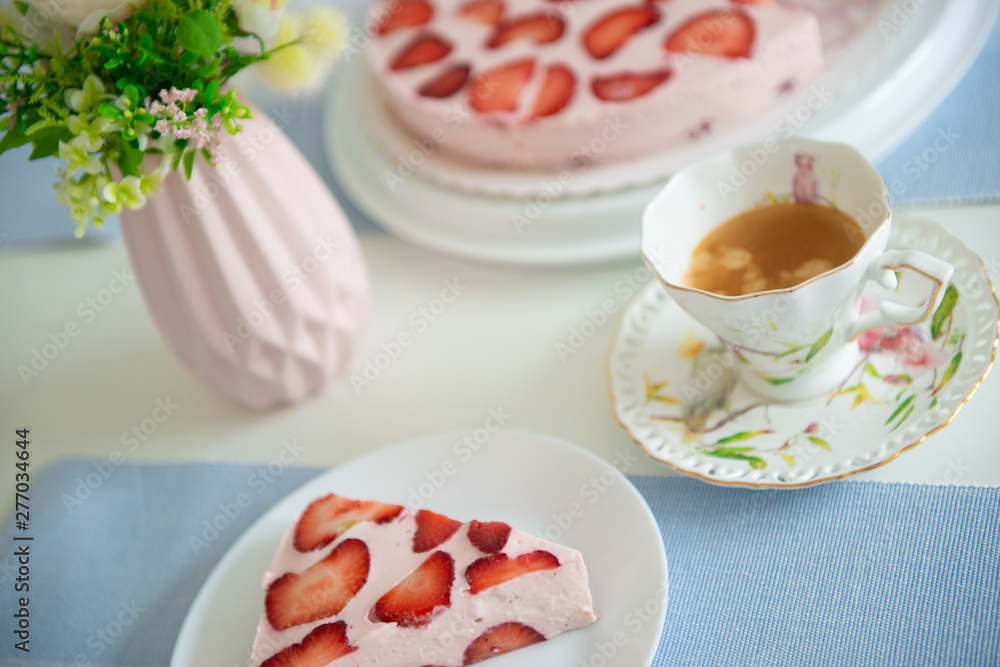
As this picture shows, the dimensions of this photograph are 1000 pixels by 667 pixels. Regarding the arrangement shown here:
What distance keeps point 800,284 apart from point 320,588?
0.52 m

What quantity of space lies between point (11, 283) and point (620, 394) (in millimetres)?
1012

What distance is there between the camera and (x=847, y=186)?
2.79 feet

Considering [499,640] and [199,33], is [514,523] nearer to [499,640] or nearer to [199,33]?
[499,640]

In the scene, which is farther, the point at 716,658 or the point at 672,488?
Answer: the point at 672,488

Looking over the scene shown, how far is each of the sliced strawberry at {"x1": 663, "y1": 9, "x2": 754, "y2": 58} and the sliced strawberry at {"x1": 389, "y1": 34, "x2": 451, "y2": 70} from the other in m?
0.34

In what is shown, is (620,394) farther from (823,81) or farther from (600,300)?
(823,81)

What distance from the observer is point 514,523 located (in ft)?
2.86

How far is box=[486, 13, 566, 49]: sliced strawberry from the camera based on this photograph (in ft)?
4.26

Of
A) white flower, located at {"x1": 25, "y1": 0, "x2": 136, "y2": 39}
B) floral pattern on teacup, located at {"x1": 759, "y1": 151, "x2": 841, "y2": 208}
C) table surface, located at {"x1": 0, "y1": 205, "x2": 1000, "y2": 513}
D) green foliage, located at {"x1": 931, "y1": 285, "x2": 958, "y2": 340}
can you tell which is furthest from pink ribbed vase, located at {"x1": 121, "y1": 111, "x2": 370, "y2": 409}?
green foliage, located at {"x1": 931, "y1": 285, "x2": 958, "y2": 340}

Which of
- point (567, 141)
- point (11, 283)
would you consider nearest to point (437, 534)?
point (567, 141)

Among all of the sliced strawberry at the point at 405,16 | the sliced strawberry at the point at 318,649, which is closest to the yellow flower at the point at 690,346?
the sliced strawberry at the point at 318,649

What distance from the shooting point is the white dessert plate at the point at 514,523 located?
76 cm

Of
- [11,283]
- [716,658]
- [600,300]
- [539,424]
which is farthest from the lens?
[11,283]

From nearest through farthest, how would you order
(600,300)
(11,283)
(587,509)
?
(587,509)
(600,300)
(11,283)
